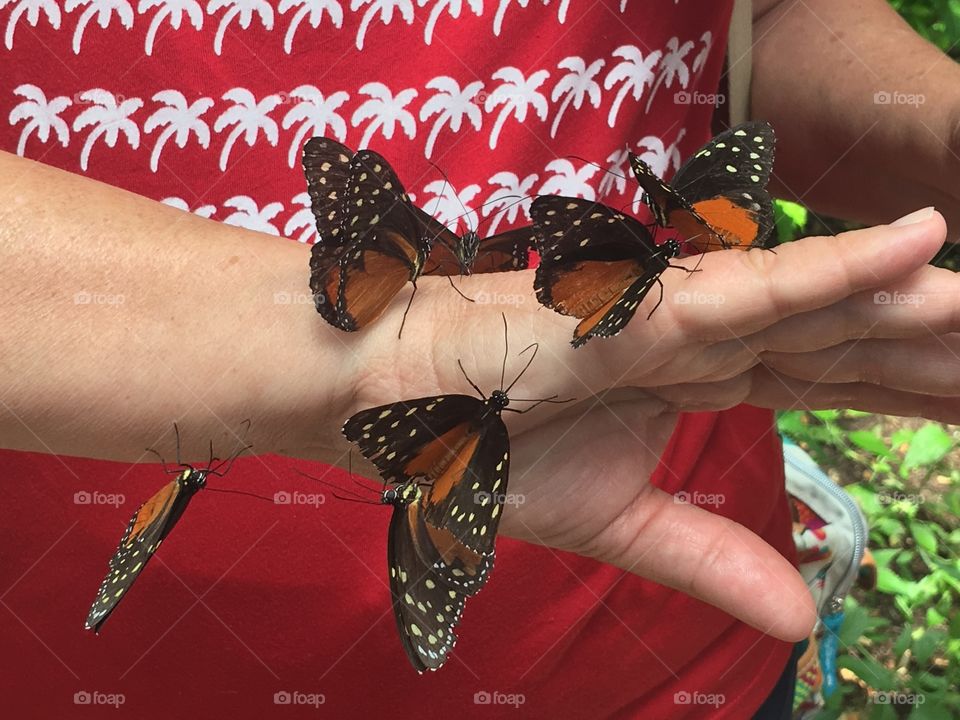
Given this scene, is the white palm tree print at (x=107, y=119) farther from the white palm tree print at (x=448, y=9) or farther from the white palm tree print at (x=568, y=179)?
the white palm tree print at (x=568, y=179)

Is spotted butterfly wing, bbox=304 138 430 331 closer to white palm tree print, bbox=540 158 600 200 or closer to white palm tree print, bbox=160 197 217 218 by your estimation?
white palm tree print, bbox=160 197 217 218

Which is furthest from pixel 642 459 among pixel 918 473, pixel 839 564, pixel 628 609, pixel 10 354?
pixel 918 473

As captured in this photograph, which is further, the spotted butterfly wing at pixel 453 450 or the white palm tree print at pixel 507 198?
the white palm tree print at pixel 507 198

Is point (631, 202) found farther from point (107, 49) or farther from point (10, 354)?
point (10, 354)

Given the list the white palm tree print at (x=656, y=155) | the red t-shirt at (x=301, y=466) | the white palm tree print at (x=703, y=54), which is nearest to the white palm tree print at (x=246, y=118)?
the red t-shirt at (x=301, y=466)

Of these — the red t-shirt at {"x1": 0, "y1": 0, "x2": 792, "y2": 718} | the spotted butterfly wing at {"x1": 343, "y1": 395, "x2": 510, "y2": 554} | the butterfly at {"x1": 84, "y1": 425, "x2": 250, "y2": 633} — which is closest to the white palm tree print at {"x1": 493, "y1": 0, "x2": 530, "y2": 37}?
the red t-shirt at {"x1": 0, "y1": 0, "x2": 792, "y2": 718}

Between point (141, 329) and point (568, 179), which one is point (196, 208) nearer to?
point (141, 329)
